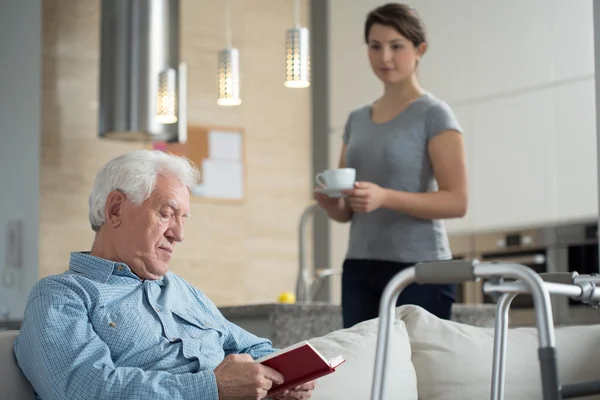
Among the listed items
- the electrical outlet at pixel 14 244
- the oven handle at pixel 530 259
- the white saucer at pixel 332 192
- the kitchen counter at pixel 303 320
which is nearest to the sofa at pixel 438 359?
the white saucer at pixel 332 192

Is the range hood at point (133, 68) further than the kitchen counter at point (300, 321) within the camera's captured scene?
Yes

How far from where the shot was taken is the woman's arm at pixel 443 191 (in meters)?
2.66

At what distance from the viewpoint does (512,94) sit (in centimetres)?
533

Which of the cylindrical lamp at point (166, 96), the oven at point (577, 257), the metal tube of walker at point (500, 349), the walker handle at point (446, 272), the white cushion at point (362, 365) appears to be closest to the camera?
the walker handle at point (446, 272)

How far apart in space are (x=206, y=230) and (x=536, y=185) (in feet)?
7.31

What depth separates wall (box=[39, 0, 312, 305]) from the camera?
6.06 m

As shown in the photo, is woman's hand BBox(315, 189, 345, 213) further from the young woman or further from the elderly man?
the elderly man

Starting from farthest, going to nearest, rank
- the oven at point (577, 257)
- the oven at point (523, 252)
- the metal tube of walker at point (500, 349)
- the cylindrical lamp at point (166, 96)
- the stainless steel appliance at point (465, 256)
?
the cylindrical lamp at point (166, 96) → the stainless steel appliance at point (465, 256) → the oven at point (523, 252) → the oven at point (577, 257) → the metal tube of walker at point (500, 349)

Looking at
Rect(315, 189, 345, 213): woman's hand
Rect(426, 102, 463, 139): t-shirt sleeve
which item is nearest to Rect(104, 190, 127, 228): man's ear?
Rect(315, 189, 345, 213): woman's hand

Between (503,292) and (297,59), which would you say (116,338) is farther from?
(297,59)

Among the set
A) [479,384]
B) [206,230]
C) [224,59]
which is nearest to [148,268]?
[479,384]

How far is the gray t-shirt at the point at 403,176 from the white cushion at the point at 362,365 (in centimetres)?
32

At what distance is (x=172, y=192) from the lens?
6.88ft

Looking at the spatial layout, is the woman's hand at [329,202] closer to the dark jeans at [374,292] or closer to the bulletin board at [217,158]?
the dark jeans at [374,292]
